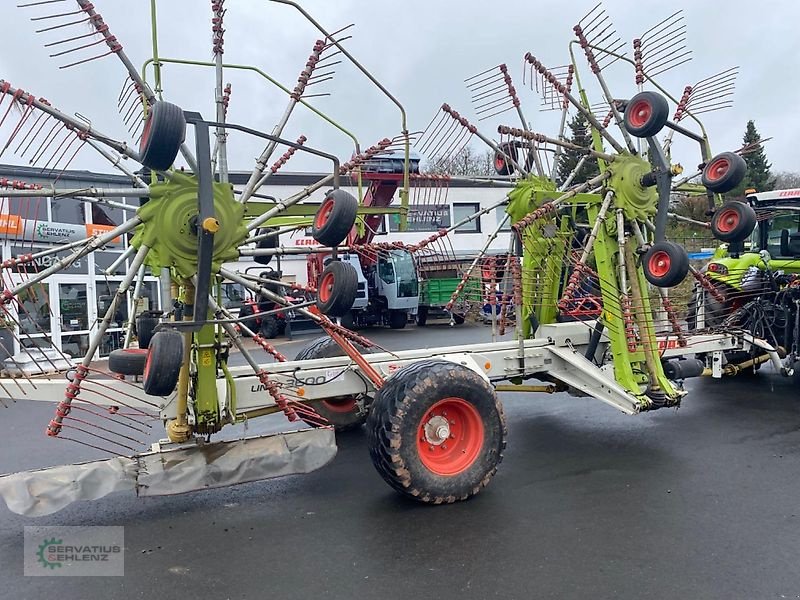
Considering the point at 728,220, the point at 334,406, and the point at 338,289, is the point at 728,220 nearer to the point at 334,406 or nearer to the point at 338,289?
the point at 338,289

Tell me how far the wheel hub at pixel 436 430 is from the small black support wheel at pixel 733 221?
11.5 feet

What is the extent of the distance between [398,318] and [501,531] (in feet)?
57.1

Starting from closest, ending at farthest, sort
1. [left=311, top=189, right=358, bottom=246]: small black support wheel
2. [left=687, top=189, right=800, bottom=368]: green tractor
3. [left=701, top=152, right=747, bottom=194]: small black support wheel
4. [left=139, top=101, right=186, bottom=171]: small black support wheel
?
[left=139, top=101, right=186, bottom=171]: small black support wheel < [left=311, top=189, right=358, bottom=246]: small black support wheel < [left=701, top=152, right=747, bottom=194]: small black support wheel < [left=687, top=189, right=800, bottom=368]: green tractor

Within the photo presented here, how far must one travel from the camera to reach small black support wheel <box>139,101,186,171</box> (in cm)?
382

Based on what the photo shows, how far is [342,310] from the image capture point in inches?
183

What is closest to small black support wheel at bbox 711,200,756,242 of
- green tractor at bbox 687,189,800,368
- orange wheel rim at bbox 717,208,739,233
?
orange wheel rim at bbox 717,208,739,233

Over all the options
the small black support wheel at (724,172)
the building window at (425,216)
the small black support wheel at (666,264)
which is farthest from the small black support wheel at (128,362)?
the small black support wheel at (724,172)

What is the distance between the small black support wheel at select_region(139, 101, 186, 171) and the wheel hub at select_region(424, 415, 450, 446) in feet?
8.92

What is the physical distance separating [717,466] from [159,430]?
20.2ft

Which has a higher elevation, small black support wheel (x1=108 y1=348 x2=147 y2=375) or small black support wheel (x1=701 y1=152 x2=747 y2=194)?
small black support wheel (x1=701 y1=152 x2=747 y2=194)

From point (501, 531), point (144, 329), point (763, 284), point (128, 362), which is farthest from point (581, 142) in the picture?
point (128, 362)

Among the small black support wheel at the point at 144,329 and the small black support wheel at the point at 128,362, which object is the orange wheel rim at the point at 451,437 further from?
the small black support wheel at the point at 144,329

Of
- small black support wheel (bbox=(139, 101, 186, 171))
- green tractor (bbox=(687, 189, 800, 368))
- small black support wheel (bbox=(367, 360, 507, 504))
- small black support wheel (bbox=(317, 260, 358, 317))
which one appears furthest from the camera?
green tractor (bbox=(687, 189, 800, 368))

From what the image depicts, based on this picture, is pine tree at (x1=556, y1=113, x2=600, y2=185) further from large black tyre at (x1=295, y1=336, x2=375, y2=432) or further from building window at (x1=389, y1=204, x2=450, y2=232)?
large black tyre at (x1=295, y1=336, x2=375, y2=432)
